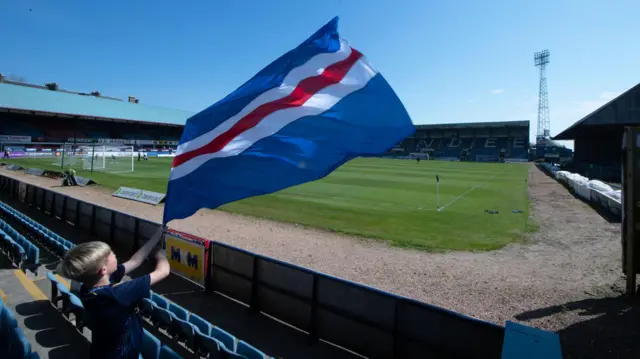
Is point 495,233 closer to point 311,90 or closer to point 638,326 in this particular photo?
point 638,326

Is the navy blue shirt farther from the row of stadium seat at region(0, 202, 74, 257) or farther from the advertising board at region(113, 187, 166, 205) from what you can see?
the advertising board at region(113, 187, 166, 205)

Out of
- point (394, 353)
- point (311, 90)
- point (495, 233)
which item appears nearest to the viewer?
point (311, 90)

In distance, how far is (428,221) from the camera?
49.1ft

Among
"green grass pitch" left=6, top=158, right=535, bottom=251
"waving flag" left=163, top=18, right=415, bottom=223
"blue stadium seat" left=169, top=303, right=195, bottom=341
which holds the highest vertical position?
"waving flag" left=163, top=18, right=415, bottom=223

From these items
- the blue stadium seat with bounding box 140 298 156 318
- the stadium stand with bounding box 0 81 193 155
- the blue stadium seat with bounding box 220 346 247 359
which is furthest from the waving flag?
the stadium stand with bounding box 0 81 193 155

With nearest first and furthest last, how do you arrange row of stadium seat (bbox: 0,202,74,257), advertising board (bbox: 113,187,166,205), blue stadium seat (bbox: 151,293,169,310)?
blue stadium seat (bbox: 151,293,169,310)
row of stadium seat (bbox: 0,202,74,257)
advertising board (bbox: 113,187,166,205)

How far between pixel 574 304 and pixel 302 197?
15200 mm

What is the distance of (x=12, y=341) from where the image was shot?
3396mm

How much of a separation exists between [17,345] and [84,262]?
2186mm

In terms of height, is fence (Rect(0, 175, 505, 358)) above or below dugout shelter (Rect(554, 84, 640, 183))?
below

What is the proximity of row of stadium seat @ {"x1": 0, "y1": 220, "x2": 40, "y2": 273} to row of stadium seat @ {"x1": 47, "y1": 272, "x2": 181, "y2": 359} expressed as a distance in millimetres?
1690

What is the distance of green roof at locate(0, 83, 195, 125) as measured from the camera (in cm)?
5606

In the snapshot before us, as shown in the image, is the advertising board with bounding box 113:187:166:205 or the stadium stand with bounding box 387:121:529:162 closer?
the advertising board with bounding box 113:187:166:205

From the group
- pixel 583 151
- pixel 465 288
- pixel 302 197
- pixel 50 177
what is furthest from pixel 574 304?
pixel 583 151
